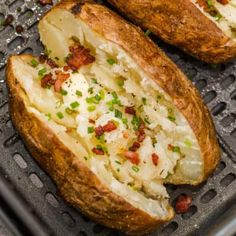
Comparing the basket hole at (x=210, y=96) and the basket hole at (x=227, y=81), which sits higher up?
the basket hole at (x=227, y=81)

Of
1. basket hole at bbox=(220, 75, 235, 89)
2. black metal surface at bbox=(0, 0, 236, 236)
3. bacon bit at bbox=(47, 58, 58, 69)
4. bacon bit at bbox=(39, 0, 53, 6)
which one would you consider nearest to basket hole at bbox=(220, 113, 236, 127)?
black metal surface at bbox=(0, 0, 236, 236)

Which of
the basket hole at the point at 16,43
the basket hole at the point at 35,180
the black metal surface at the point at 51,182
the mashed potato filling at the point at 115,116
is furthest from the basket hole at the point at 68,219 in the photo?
the basket hole at the point at 16,43

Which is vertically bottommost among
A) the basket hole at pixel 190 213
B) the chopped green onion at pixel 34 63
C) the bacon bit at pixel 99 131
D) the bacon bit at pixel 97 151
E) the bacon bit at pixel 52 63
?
the basket hole at pixel 190 213

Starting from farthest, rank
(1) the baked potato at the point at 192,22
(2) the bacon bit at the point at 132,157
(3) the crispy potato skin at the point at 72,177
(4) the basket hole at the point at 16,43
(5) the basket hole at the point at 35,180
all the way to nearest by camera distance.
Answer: (4) the basket hole at the point at 16,43
(5) the basket hole at the point at 35,180
(1) the baked potato at the point at 192,22
(2) the bacon bit at the point at 132,157
(3) the crispy potato skin at the point at 72,177

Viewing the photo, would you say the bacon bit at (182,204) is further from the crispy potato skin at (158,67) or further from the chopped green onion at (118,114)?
the chopped green onion at (118,114)

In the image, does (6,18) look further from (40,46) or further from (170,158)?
(170,158)

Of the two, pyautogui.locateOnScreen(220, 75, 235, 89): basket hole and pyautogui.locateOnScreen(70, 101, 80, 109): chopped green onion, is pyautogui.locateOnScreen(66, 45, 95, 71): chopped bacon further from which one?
pyautogui.locateOnScreen(220, 75, 235, 89): basket hole
